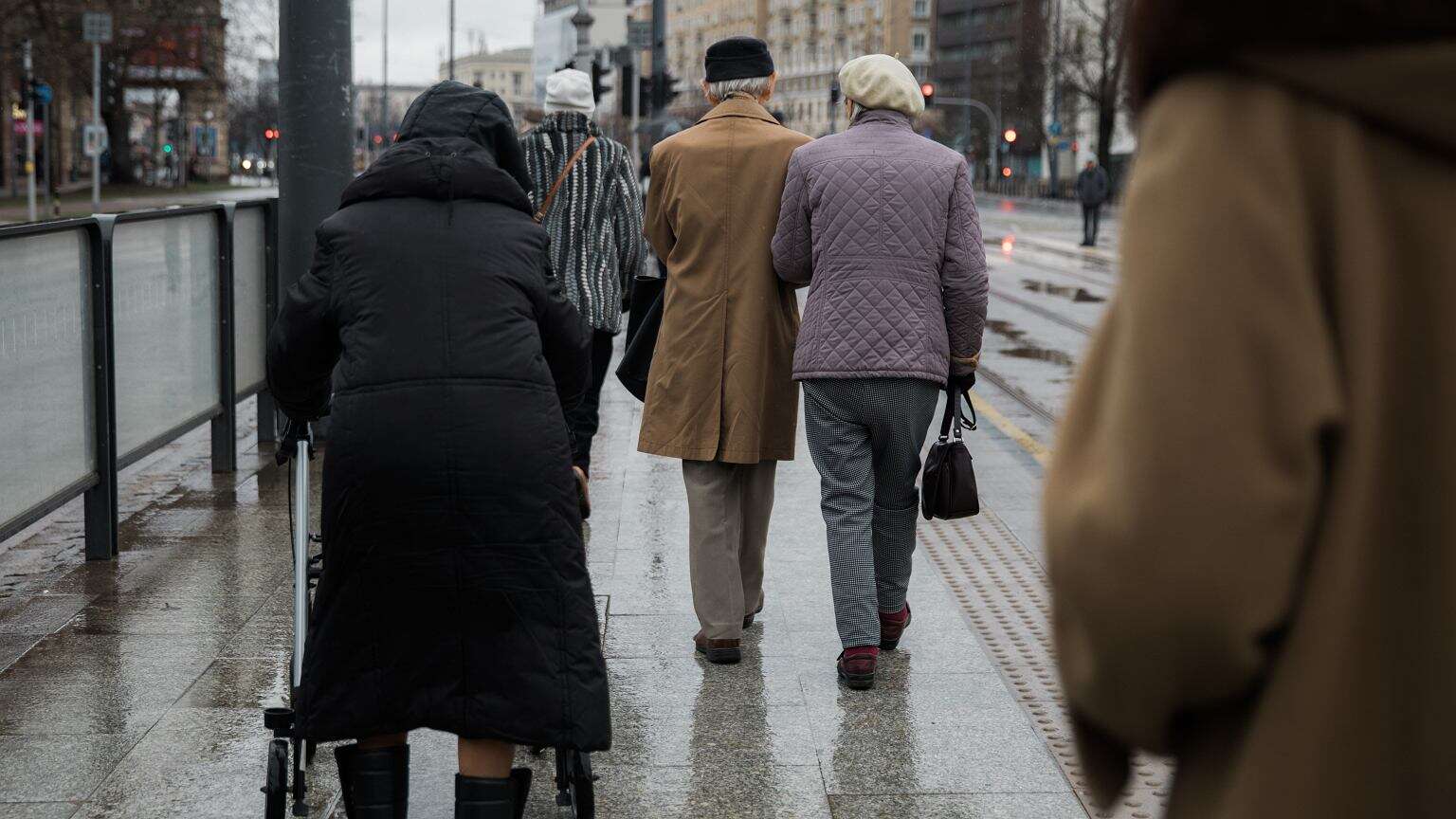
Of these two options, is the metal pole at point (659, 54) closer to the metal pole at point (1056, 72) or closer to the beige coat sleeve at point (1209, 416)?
the beige coat sleeve at point (1209, 416)

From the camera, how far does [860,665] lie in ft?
16.1

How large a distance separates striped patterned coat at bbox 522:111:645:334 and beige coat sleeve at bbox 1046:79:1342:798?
5.10m

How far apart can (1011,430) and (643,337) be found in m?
5.22

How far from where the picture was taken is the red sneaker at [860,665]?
4.92 meters

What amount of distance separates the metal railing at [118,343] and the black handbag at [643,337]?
80.8 inches

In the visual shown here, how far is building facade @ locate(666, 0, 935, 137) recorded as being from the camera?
133 m

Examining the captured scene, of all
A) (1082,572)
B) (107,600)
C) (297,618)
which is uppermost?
(1082,572)

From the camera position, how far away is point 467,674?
10.4 ft

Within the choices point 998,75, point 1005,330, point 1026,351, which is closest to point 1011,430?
point 1026,351

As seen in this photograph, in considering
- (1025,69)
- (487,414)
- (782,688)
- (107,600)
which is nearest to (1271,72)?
(487,414)

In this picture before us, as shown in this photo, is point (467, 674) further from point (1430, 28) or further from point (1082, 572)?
point (1430, 28)

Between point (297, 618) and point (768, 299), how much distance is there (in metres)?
1.96

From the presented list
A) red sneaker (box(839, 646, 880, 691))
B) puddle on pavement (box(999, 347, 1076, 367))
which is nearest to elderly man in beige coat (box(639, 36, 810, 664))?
red sneaker (box(839, 646, 880, 691))

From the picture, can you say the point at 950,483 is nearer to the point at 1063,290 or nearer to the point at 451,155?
the point at 451,155
